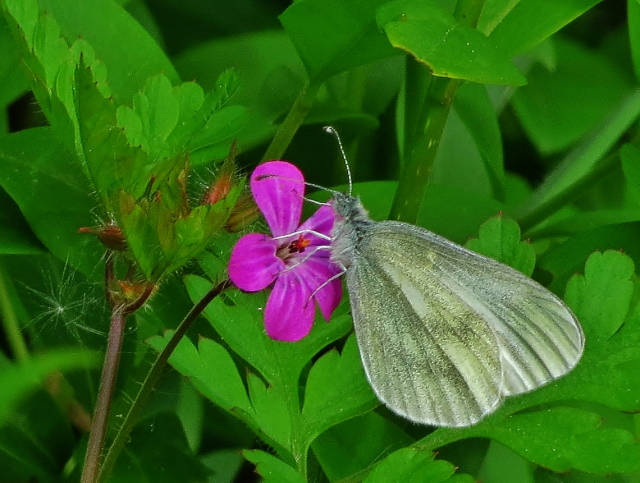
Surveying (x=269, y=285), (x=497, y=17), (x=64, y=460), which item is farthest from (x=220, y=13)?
(x=64, y=460)

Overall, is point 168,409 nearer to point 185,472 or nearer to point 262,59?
point 185,472

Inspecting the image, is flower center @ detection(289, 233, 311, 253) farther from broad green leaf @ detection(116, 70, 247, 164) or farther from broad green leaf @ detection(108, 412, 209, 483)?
broad green leaf @ detection(108, 412, 209, 483)

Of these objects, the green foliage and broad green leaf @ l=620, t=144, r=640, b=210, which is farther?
broad green leaf @ l=620, t=144, r=640, b=210

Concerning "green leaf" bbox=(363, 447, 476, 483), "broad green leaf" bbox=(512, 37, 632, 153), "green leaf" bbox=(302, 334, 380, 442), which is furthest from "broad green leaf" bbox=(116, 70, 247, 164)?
"broad green leaf" bbox=(512, 37, 632, 153)

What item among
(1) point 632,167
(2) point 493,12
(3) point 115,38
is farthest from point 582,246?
(3) point 115,38

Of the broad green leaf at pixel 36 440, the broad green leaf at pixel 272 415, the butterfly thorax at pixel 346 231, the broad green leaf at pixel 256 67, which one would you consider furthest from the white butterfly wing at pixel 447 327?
the broad green leaf at pixel 36 440

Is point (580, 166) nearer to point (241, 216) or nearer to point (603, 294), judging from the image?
point (603, 294)
